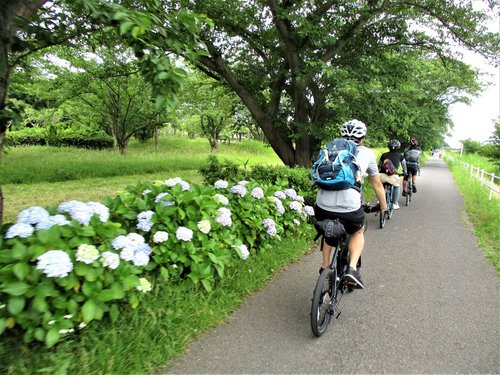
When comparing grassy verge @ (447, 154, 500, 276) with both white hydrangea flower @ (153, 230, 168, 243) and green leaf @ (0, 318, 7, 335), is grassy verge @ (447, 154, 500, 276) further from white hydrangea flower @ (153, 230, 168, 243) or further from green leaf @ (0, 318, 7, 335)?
green leaf @ (0, 318, 7, 335)

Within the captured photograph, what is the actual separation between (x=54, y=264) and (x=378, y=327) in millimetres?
2668

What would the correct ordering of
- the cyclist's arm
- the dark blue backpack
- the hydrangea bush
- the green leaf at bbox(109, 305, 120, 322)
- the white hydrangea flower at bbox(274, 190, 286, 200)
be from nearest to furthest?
1. the hydrangea bush
2. the green leaf at bbox(109, 305, 120, 322)
3. the dark blue backpack
4. the cyclist's arm
5. the white hydrangea flower at bbox(274, 190, 286, 200)

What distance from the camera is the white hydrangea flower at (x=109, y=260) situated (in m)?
2.30

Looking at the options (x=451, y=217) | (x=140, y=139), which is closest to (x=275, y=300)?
(x=451, y=217)

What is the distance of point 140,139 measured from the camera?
1121 inches

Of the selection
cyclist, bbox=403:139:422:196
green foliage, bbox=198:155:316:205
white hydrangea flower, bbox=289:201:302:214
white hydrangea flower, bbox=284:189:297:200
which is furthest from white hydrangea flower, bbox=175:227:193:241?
cyclist, bbox=403:139:422:196

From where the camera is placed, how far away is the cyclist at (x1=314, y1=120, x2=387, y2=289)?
3098 mm

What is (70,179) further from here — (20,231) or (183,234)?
(20,231)

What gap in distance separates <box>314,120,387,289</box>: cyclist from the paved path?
1.69 ft

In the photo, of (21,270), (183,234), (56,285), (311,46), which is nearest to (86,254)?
(56,285)

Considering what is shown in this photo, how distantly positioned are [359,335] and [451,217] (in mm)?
6431

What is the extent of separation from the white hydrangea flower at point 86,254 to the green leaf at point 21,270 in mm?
274

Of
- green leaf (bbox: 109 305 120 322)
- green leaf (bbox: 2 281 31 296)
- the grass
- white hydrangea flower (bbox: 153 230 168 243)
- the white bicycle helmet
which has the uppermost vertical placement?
the white bicycle helmet

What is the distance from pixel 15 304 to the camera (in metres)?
1.95
